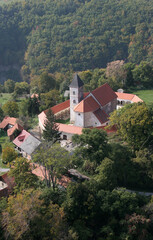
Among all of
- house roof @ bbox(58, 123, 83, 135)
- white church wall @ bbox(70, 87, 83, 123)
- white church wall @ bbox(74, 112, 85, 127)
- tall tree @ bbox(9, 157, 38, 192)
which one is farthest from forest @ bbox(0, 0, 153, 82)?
tall tree @ bbox(9, 157, 38, 192)

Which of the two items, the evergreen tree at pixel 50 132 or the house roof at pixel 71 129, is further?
the house roof at pixel 71 129

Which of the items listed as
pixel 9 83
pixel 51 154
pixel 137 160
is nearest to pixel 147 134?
pixel 137 160

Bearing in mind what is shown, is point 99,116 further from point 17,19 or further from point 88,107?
point 17,19

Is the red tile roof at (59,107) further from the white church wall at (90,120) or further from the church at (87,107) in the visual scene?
the white church wall at (90,120)

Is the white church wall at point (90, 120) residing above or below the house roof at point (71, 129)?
above

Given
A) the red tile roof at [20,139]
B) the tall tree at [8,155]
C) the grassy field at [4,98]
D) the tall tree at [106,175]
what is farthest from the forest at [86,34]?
the tall tree at [106,175]

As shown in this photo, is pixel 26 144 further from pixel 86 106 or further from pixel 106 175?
pixel 106 175
